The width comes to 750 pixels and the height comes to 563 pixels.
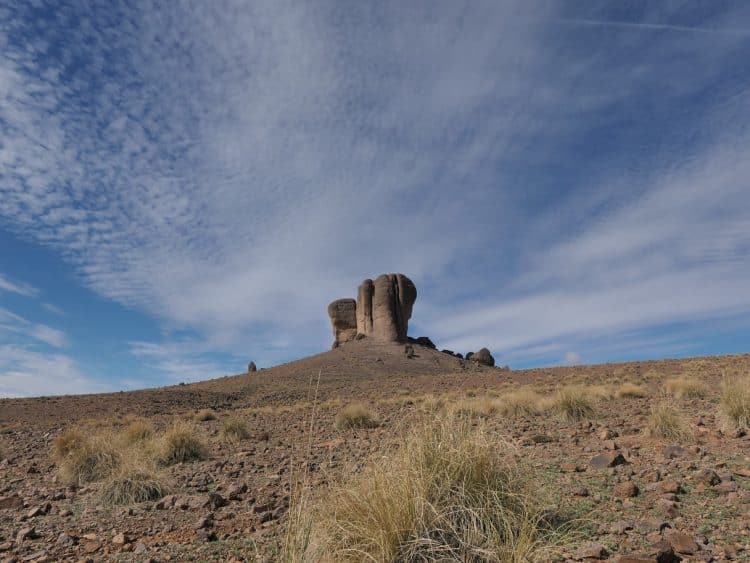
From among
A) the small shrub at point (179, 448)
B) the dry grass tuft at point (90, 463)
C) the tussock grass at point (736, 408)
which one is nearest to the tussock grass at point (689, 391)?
the tussock grass at point (736, 408)

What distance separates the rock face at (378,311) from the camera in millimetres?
63875

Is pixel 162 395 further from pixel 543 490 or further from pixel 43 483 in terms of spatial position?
pixel 543 490

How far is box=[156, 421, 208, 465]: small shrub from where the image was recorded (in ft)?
29.2

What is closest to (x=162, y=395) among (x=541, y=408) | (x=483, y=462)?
(x=541, y=408)

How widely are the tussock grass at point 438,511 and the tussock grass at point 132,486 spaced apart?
3375 millimetres

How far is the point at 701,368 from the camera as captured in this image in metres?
23.1

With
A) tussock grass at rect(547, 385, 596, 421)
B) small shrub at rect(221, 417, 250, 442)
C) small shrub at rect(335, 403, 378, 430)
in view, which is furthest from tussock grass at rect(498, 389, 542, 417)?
small shrub at rect(221, 417, 250, 442)

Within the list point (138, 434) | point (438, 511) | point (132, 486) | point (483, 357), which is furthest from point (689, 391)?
point (483, 357)

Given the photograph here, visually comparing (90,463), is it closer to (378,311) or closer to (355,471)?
(355,471)

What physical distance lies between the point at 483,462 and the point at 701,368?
24070 millimetres

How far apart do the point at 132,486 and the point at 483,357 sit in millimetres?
62175

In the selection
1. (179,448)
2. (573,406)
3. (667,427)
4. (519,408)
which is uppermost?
(519,408)

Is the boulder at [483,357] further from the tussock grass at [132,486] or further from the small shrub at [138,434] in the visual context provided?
the tussock grass at [132,486]

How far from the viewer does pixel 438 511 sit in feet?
11.8
